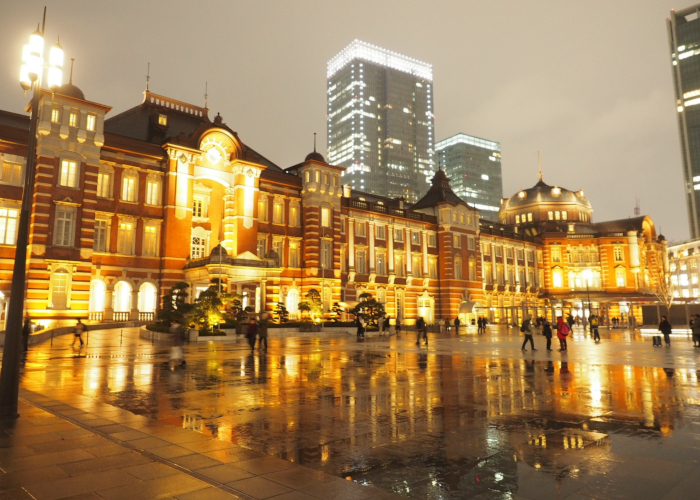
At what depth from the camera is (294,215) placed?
46.0 metres

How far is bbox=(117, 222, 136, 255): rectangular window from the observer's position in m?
35.9

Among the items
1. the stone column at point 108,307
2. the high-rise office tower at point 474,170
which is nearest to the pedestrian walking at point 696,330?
the stone column at point 108,307

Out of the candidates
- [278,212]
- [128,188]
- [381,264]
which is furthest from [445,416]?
[381,264]

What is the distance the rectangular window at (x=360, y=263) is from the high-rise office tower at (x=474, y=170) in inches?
5268

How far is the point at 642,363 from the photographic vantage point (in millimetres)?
16125

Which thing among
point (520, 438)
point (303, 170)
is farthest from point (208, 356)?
point (303, 170)

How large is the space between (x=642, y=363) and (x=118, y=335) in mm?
26224

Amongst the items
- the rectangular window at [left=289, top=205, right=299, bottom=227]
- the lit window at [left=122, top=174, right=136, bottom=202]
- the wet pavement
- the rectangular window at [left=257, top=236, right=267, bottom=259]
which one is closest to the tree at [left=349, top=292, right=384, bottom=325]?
the rectangular window at [left=257, top=236, right=267, bottom=259]

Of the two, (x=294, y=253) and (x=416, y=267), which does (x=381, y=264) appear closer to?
(x=416, y=267)

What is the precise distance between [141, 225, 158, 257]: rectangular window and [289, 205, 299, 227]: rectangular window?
12338mm

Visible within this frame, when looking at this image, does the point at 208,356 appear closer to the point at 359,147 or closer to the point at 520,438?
the point at 520,438

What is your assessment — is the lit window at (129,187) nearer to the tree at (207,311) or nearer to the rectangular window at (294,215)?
the tree at (207,311)

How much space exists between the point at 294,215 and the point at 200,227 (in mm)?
8969

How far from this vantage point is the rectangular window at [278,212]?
44.6 meters
